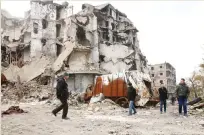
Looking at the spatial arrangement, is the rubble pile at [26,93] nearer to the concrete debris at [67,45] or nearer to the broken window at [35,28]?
the concrete debris at [67,45]

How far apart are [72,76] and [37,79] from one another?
186 inches

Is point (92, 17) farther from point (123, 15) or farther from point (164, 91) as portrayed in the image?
point (164, 91)

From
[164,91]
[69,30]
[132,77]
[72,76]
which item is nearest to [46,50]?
[69,30]

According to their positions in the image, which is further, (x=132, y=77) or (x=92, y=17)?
(x=92, y=17)

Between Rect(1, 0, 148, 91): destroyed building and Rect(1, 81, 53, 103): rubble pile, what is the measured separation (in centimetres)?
849

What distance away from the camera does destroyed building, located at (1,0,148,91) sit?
41.8 metres

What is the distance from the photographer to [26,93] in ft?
94.7

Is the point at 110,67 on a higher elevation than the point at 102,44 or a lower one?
lower

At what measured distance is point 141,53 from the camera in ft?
174

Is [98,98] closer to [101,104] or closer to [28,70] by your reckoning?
[101,104]

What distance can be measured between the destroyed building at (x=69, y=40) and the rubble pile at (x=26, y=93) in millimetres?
8492

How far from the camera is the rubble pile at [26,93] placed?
26478 mm

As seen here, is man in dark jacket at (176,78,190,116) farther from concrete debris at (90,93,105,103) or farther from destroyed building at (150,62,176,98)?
destroyed building at (150,62,176,98)

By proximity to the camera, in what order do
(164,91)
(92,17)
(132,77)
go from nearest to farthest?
(164,91) → (132,77) → (92,17)
